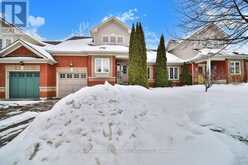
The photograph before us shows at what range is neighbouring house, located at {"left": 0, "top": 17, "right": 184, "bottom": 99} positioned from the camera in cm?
1827

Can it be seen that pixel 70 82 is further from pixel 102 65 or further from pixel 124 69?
pixel 124 69

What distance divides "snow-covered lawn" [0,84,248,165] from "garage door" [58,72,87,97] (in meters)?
13.9

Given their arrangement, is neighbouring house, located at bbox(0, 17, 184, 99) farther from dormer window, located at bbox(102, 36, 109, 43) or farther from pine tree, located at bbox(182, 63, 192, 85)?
pine tree, located at bbox(182, 63, 192, 85)

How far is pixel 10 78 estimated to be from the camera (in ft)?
60.5

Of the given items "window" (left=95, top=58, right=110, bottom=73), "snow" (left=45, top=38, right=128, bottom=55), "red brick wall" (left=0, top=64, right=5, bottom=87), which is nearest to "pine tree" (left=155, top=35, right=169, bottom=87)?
"snow" (left=45, top=38, right=128, bottom=55)

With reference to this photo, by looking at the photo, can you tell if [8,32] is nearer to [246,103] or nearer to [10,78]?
[10,78]

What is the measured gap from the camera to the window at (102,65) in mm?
20438

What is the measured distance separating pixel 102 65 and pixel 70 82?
3.33m

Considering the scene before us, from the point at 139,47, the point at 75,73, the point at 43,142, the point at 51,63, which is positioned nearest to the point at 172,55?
the point at 139,47

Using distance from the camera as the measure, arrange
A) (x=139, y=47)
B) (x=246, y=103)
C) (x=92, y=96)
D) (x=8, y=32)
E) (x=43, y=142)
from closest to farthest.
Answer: (x=43, y=142), (x=92, y=96), (x=246, y=103), (x=139, y=47), (x=8, y=32)

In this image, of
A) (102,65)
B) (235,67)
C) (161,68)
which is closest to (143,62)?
(161,68)

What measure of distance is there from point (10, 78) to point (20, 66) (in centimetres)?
136

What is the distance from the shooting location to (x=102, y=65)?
67.3 ft

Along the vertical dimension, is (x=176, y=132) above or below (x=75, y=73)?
below
